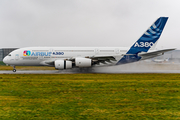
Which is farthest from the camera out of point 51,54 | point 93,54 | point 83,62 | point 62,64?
point 93,54

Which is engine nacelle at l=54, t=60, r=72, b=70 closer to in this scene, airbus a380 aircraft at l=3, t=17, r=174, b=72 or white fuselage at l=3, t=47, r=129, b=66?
airbus a380 aircraft at l=3, t=17, r=174, b=72

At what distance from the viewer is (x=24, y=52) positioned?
2380 cm

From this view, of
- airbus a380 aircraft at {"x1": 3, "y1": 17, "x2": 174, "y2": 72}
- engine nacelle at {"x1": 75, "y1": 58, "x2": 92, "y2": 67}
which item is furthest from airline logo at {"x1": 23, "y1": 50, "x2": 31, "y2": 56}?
engine nacelle at {"x1": 75, "y1": 58, "x2": 92, "y2": 67}

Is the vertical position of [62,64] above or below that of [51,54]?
below

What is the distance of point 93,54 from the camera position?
79.5 feet

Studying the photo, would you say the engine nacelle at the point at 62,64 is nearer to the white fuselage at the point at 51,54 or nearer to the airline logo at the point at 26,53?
the white fuselage at the point at 51,54

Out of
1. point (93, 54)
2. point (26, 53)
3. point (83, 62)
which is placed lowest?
point (83, 62)

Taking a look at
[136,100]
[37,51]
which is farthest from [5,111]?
[37,51]

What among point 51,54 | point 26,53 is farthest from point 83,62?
point 26,53

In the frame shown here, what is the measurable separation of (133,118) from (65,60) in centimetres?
1809

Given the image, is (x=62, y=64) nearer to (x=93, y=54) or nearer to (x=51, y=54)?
(x=51, y=54)

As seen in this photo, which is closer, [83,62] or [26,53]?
[83,62]

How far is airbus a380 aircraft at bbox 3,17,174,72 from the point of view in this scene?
76.6ft

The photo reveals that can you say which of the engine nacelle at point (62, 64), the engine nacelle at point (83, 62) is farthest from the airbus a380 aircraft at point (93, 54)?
the engine nacelle at point (62, 64)
